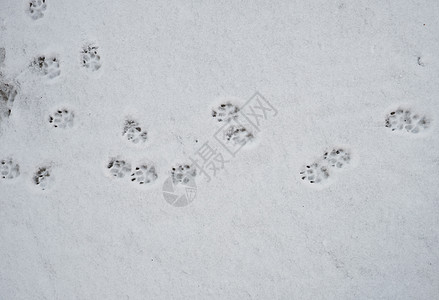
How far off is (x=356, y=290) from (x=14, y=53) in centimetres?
243

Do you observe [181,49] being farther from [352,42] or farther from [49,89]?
[352,42]

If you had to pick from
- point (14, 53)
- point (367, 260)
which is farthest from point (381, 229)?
point (14, 53)

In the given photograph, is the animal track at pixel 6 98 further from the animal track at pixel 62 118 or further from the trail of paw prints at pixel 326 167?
the trail of paw prints at pixel 326 167

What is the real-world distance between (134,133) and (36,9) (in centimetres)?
95

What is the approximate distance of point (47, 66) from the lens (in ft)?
5.98

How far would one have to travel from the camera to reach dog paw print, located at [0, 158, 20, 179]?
5.98 feet

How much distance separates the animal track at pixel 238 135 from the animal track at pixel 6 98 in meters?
1.30

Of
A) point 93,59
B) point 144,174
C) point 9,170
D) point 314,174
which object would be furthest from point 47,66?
point 314,174

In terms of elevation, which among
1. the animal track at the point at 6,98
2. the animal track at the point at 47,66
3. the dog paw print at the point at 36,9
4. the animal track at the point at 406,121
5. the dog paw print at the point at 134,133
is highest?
the animal track at the point at 406,121

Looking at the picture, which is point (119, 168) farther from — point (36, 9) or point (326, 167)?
point (326, 167)

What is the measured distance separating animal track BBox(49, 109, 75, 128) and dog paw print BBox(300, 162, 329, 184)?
4.56 ft

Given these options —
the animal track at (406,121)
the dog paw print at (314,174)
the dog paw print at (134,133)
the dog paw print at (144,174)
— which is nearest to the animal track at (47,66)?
the dog paw print at (134,133)

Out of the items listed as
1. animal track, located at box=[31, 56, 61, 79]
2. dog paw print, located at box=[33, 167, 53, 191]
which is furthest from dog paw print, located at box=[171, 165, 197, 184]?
animal track, located at box=[31, 56, 61, 79]

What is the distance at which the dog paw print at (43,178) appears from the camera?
1815 mm
